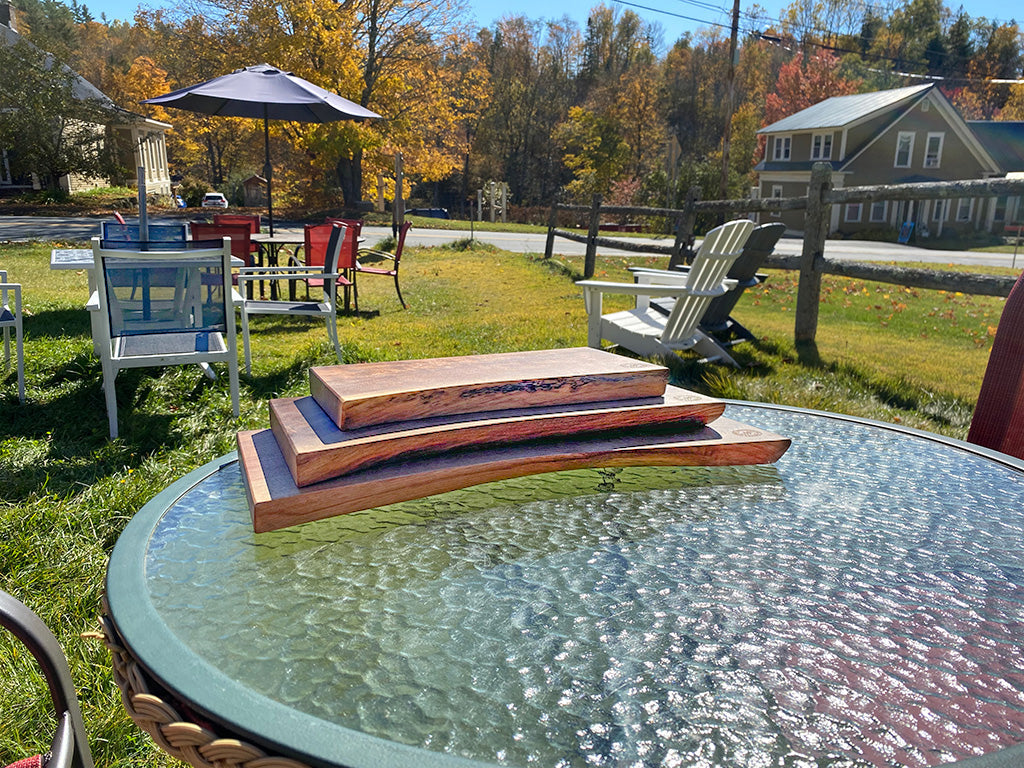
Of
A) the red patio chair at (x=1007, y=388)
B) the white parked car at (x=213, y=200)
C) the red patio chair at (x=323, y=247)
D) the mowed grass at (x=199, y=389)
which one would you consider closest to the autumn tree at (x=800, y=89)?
the white parked car at (x=213, y=200)

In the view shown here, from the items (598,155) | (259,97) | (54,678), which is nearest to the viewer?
(54,678)

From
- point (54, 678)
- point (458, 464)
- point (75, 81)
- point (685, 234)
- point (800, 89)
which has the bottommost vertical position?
point (54, 678)

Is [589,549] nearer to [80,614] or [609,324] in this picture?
[80,614]

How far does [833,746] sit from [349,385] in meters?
1.15

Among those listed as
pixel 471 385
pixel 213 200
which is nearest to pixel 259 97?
pixel 471 385

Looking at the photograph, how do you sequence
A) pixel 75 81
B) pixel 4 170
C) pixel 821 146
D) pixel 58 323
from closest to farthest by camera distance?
pixel 58 323
pixel 75 81
pixel 4 170
pixel 821 146

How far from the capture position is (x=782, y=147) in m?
39.7

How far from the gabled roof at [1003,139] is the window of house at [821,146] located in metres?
9.37

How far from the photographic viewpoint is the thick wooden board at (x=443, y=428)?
149 centimetres

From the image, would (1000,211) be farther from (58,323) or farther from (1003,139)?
(58,323)

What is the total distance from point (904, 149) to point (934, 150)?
5.28 ft

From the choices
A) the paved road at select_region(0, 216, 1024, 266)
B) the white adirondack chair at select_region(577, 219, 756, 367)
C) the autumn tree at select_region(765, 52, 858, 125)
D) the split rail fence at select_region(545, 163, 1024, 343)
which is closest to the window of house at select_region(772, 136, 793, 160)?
the autumn tree at select_region(765, 52, 858, 125)

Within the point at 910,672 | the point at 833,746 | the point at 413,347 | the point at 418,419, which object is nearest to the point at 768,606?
the point at 910,672

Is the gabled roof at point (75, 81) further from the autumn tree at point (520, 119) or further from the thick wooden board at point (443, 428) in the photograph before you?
the thick wooden board at point (443, 428)
